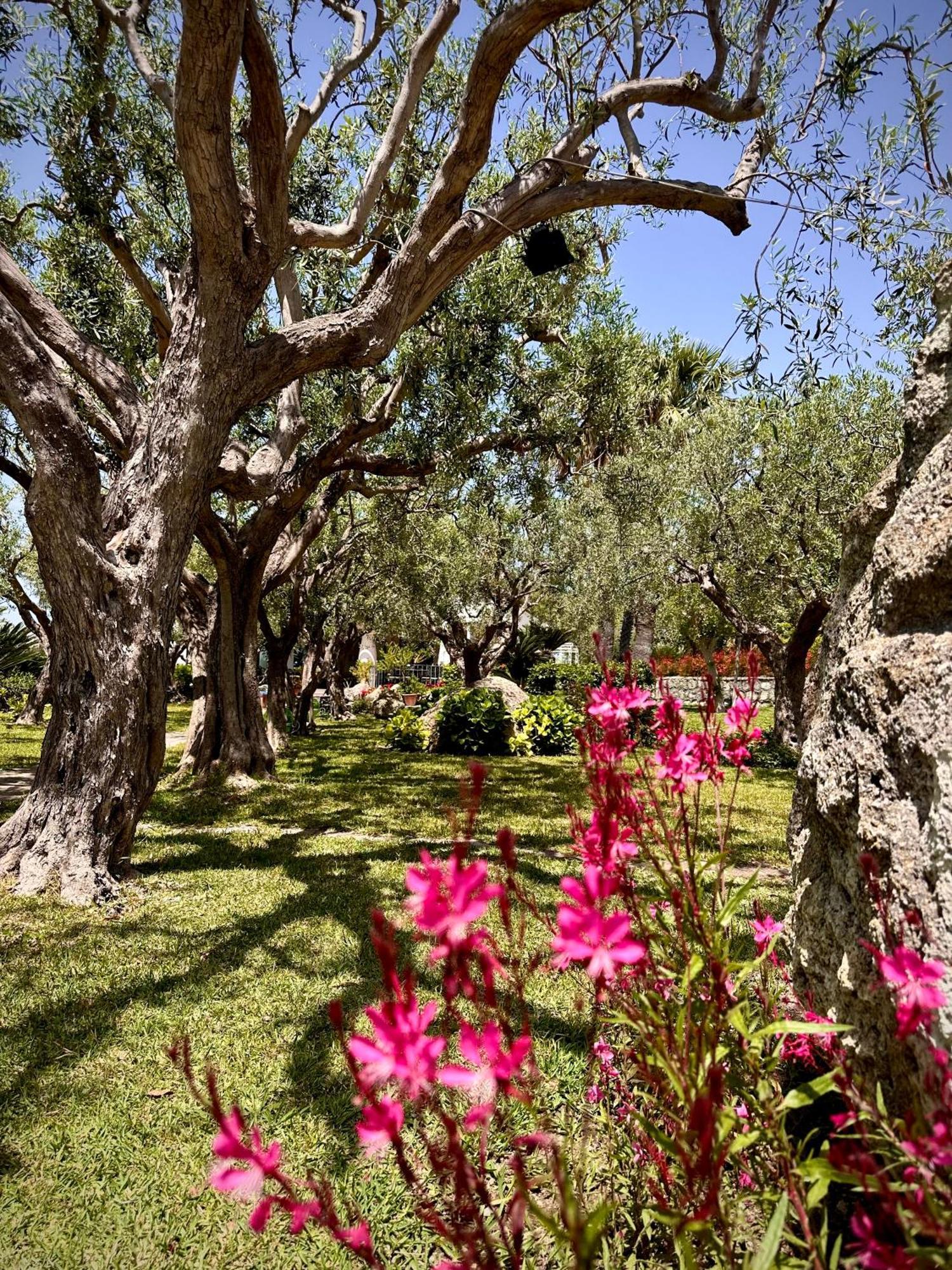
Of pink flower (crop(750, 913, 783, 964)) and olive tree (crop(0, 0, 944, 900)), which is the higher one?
olive tree (crop(0, 0, 944, 900))

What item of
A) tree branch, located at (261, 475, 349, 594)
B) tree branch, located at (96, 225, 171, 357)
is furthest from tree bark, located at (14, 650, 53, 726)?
tree branch, located at (96, 225, 171, 357)

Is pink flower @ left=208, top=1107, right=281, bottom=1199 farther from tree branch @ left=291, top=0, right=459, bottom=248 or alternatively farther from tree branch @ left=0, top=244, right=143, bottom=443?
tree branch @ left=291, top=0, right=459, bottom=248

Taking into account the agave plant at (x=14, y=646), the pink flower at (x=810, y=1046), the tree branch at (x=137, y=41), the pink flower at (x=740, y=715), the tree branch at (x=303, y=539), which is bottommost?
the pink flower at (x=810, y=1046)

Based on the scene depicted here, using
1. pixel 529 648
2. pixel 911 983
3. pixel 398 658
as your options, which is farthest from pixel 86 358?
pixel 398 658

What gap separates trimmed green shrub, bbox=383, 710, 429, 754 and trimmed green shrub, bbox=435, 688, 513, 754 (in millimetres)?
431

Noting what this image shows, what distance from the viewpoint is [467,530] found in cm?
2130

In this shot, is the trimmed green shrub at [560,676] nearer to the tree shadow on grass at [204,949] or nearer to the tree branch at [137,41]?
the tree shadow on grass at [204,949]

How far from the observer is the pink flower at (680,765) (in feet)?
6.25

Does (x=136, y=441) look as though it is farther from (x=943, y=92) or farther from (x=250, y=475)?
(x=943, y=92)

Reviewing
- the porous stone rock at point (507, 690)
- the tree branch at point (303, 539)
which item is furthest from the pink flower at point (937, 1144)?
the porous stone rock at point (507, 690)

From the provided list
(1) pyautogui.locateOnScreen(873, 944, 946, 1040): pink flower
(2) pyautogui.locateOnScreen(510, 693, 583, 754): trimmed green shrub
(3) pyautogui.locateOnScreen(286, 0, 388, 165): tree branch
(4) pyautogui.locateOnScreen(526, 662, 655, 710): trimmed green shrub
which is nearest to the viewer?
(1) pyautogui.locateOnScreen(873, 944, 946, 1040): pink flower

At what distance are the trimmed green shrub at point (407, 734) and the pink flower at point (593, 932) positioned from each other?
52.9 ft

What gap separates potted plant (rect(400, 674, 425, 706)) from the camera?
1086 inches

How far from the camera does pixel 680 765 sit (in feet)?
6.36
